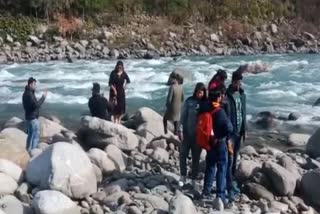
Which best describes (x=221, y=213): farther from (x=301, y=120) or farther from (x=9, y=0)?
(x=9, y=0)

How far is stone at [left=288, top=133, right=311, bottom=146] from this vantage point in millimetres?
14586

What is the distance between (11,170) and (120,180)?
1475 mm

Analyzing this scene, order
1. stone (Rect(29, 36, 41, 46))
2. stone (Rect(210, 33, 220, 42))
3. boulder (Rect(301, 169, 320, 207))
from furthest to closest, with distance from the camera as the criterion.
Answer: stone (Rect(210, 33, 220, 42)) < stone (Rect(29, 36, 41, 46)) < boulder (Rect(301, 169, 320, 207))

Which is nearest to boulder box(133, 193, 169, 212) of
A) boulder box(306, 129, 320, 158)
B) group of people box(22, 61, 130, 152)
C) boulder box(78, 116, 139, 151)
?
boulder box(78, 116, 139, 151)

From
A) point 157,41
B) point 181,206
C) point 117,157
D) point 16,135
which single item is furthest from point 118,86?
point 157,41

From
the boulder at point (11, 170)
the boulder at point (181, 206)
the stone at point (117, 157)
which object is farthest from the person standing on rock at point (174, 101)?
the boulder at point (181, 206)

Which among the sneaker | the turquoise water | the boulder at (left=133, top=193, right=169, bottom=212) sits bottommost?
the turquoise water

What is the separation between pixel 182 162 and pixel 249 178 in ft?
3.18

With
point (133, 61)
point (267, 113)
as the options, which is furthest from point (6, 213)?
point (133, 61)

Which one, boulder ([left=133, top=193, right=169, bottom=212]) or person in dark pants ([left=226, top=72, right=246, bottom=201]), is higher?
person in dark pants ([left=226, top=72, right=246, bottom=201])

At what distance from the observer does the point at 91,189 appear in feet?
29.3

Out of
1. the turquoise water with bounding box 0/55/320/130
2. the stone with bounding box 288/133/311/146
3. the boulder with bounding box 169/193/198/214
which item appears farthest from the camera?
the turquoise water with bounding box 0/55/320/130

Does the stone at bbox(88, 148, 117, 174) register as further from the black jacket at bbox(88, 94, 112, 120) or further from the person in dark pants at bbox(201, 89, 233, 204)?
the black jacket at bbox(88, 94, 112, 120)

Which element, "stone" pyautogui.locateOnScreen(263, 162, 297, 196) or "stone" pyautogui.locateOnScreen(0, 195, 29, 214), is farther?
"stone" pyautogui.locateOnScreen(263, 162, 297, 196)
